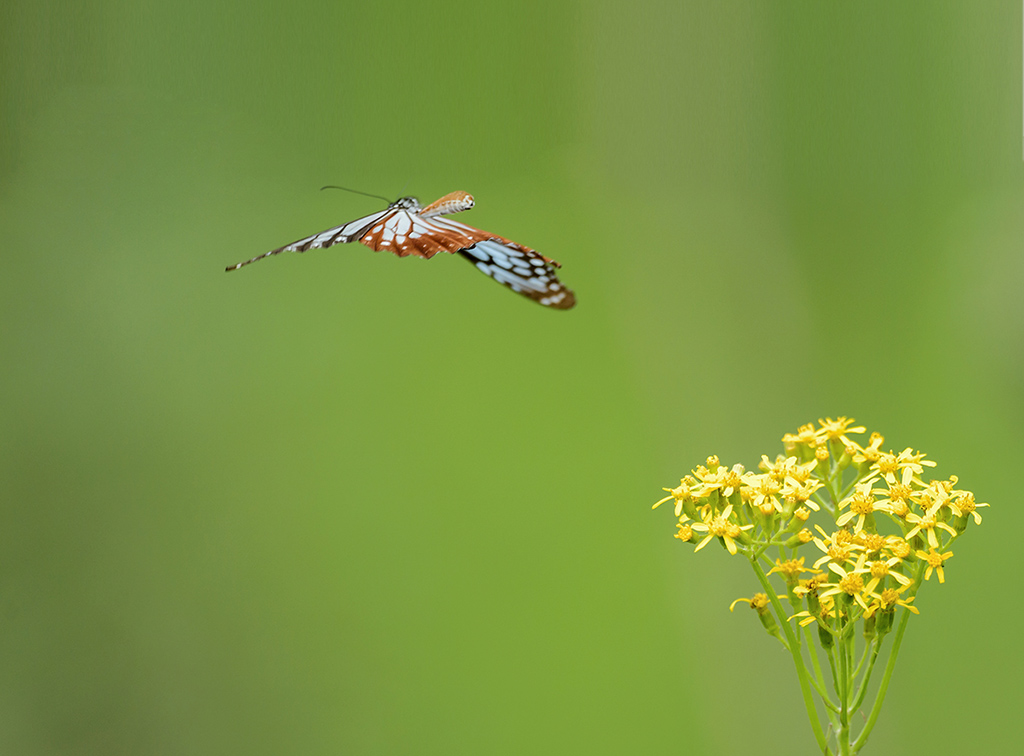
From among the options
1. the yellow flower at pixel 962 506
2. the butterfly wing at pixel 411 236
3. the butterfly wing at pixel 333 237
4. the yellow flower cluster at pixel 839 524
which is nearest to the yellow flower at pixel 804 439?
the yellow flower cluster at pixel 839 524

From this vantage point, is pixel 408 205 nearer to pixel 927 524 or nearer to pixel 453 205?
pixel 453 205

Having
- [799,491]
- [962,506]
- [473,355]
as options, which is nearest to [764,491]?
[799,491]

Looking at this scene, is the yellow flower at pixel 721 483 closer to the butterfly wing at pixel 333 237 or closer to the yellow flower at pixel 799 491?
the yellow flower at pixel 799 491

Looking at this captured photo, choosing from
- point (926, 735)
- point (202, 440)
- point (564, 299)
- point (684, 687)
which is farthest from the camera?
point (202, 440)

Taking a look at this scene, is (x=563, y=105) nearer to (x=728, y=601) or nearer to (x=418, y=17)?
(x=418, y=17)

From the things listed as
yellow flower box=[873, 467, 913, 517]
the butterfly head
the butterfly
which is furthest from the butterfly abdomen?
yellow flower box=[873, 467, 913, 517]

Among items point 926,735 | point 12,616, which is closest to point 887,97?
point 926,735
